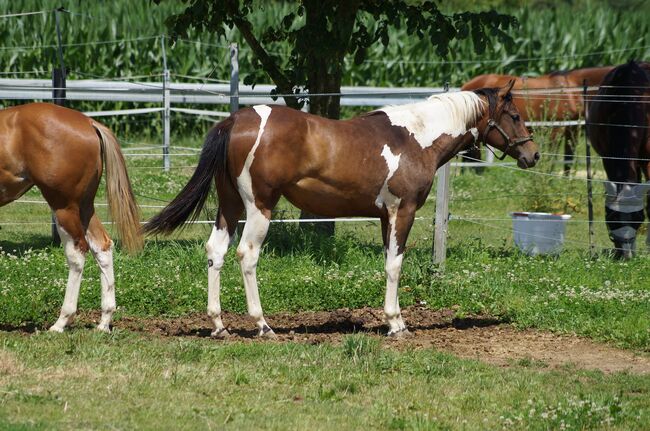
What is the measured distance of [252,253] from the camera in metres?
7.81

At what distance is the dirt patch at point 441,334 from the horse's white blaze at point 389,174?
1.14m

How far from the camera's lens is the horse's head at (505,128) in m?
8.62

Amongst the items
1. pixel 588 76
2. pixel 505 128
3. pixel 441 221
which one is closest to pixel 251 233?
pixel 505 128

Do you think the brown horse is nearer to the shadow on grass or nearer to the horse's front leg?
the horse's front leg

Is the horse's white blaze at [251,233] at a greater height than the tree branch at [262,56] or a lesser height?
lesser

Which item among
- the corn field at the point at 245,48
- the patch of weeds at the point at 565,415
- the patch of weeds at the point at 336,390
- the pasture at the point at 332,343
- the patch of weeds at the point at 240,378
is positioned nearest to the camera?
the patch of weeds at the point at 565,415

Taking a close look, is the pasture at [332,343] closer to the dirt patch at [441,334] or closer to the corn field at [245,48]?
the dirt patch at [441,334]

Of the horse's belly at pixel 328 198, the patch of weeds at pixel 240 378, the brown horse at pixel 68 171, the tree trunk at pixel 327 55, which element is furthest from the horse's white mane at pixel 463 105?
the patch of weeds at pixel 240 378

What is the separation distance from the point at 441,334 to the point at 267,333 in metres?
1.53

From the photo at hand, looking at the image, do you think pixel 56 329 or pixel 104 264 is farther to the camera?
pixel 104 264

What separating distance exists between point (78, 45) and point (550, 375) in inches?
582

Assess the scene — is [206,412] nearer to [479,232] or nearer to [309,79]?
[309,79]

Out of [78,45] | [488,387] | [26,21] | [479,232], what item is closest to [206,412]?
[488,387]

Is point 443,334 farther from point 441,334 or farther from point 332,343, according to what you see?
point 332,343
